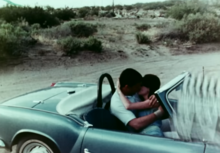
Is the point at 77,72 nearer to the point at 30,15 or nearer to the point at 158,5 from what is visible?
the point at 30,15

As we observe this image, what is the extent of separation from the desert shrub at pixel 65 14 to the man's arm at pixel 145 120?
264cm

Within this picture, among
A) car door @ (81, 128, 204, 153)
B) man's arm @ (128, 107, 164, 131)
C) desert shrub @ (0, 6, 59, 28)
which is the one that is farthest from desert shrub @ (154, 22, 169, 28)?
car door @ (81, 128, 204, 153)

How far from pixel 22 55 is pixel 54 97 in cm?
190

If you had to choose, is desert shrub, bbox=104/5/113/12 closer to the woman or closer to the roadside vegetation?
A: the roadside vegetation

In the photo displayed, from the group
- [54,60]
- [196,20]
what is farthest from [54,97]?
[196,20]

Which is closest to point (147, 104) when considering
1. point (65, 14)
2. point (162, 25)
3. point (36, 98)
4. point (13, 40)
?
point (36, 98)

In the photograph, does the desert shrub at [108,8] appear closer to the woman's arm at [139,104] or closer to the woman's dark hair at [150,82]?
the woman's dark hair at [150,82]

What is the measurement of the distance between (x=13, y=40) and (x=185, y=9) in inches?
95.3

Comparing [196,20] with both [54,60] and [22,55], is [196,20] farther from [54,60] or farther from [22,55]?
[22,55]

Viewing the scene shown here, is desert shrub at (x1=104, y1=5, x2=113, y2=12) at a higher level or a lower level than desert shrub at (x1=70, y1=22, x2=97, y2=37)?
higher

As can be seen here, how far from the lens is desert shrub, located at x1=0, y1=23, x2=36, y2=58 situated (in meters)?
4.68

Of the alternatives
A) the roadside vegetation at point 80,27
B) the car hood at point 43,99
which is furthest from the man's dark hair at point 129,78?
the roadside vegetation at point 80,27

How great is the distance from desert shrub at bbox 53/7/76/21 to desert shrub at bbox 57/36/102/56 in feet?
0.98

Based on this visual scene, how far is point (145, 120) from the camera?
251cm
